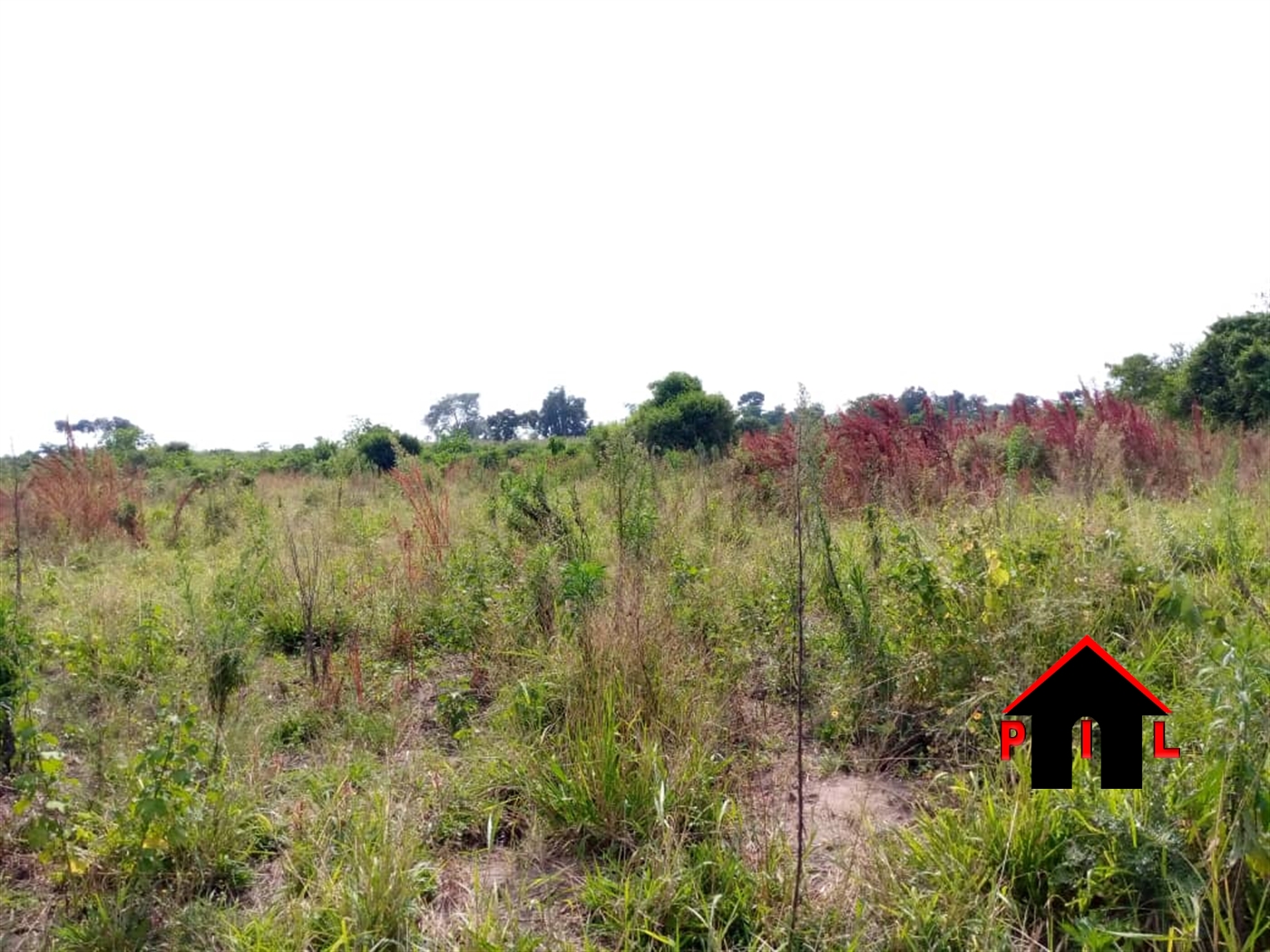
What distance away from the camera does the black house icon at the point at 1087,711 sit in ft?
7.08

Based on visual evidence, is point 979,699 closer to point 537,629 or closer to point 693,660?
point 693,660

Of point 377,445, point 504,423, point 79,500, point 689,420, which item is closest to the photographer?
point 79,500

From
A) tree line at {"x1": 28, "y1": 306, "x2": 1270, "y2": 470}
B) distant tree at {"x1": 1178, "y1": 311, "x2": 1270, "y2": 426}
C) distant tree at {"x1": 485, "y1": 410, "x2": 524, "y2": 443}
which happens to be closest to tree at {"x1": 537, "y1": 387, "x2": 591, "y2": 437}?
distant tree at {"x1": 485, "y1": 410, "x2": 524, "y2": 443}

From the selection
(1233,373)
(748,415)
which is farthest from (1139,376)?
(748,415)

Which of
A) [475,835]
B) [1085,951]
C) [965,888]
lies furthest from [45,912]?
[1085,951]

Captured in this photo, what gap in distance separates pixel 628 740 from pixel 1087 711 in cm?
146

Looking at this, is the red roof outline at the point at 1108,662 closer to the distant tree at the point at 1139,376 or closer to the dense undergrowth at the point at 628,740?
the dense undergrowth at the point at 628,740

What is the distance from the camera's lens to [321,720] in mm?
3236

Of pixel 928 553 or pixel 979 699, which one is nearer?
pixel 979 699

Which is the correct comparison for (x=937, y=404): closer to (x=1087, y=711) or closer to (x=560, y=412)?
(x=1087, y=711)

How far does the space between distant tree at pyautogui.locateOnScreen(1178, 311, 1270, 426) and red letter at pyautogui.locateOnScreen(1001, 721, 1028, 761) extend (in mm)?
11553

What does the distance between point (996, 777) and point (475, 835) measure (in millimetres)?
1619

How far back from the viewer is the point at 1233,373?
12352 millimetres

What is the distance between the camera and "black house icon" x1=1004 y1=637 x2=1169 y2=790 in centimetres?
216
